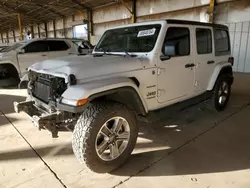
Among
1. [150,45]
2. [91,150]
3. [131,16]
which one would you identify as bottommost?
[91,150]

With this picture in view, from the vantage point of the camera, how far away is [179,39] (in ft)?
9.71

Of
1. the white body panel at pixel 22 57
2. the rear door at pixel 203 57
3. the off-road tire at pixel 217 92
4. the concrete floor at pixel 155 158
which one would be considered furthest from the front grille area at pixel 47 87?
the white body panel at pixel 22 57

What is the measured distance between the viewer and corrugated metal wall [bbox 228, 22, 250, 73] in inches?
314

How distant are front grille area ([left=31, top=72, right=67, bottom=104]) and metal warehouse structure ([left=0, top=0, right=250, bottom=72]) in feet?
26.9

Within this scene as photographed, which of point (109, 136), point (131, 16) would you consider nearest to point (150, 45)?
point (109, 136)

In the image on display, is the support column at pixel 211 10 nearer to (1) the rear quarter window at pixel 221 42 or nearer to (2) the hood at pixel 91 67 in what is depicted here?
(1) the rear quarter window at pixel 221 42

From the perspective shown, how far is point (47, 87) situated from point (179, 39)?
1.95 meters

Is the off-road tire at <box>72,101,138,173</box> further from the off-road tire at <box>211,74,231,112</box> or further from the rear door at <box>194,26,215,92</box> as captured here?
the off-road tire at <box>211,74,231,112</box>

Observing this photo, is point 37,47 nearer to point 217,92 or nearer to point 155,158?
point 217,92

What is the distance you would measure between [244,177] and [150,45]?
1.89 meters

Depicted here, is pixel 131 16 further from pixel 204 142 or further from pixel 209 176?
pixel 209 176

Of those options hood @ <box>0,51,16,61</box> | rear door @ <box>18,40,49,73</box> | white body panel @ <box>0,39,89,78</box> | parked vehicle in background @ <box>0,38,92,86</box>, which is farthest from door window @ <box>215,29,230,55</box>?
hood @ <box>0,51,16,61</box>

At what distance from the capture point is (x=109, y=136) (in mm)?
2236

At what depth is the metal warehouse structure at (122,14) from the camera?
26.8ft
